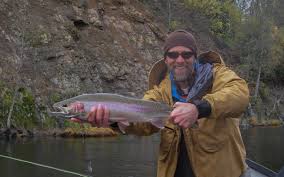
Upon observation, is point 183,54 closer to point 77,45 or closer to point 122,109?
point 122,109

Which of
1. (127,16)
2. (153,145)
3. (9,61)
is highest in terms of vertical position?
(127,16)

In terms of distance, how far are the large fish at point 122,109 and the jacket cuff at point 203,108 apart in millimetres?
313

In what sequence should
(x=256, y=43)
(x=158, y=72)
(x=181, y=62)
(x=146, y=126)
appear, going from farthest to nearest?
(x=256, y=43) → (x=158, y=72) → (x=146, y=126) → (x=181, y=62)

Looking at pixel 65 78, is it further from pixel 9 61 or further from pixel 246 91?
pixel 246 91

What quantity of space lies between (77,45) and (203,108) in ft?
108

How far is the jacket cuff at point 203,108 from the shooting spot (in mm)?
3473

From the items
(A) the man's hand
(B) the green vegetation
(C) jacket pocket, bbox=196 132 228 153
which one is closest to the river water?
(C) jacket pocket, bbox=196 132 228 153

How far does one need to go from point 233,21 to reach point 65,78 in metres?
31.8

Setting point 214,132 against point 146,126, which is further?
point 146,126

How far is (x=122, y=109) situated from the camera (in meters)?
3.70

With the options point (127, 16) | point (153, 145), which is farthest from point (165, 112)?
point (127, 16)

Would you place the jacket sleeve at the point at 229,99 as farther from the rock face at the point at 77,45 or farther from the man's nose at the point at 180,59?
the rock face at the point at 77,45

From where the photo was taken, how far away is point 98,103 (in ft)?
12.1

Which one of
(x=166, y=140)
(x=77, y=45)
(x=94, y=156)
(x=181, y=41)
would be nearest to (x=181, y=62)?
(x=181, y=41)
